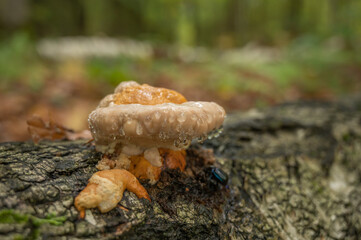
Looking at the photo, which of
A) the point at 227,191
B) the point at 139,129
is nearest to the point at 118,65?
the point at 227,191

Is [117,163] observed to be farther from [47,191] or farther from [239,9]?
[239,9]

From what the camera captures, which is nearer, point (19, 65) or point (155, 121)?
point (155, 121)

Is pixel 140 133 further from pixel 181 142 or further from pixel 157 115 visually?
pixel 181 142

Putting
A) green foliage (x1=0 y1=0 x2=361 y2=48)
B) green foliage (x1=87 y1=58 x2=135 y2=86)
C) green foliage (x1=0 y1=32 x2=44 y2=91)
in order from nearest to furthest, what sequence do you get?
green foliage (x1=0 y1=32 x2=44 y2=91), green foliage (x1=87 y1=58 x2=135 y2=86), green foliage (x1=0 y1=0 x2=361 y2=48)

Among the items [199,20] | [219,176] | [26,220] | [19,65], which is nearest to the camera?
[26,220]

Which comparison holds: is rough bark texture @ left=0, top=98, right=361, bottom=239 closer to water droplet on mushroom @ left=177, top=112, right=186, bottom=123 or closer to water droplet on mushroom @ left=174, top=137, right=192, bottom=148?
water droplet on mushroom @ left=174, top=137, right=192, bottom=148

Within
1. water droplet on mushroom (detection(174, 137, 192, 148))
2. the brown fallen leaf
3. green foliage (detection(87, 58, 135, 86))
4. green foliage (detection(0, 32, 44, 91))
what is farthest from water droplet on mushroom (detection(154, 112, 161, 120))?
green foliage (detection(0, 32, 44, 91))
